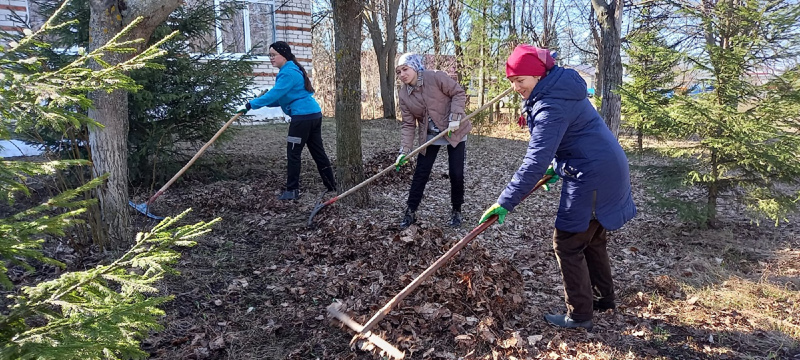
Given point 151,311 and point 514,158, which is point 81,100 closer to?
point 151,311

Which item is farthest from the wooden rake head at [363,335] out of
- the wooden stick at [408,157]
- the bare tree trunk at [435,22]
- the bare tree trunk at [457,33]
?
the bare tree trunk at [435,22]

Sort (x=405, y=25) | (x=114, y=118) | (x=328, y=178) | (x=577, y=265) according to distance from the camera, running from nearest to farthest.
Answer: (x=577, y=265) → (x=114, y=118) → (x=328, y=178) → (x=405, y=25)

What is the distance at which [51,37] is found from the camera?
7.35 meters

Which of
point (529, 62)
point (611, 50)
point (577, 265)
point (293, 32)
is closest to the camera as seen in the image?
point (529, 62)

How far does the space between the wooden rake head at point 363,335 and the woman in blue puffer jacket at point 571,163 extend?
0.97 metres

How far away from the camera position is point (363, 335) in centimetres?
300

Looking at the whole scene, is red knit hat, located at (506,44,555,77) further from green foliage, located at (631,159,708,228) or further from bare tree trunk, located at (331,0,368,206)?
green foliage, located at (631,159,708,228)

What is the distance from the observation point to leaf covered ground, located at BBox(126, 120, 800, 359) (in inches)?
120

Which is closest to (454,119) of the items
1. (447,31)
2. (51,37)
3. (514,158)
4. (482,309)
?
(482,309)

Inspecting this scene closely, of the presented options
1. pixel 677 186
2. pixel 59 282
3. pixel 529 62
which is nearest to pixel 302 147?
pixel 529 62

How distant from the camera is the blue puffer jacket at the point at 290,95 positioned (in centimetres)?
583

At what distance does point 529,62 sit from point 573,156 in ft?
2.07

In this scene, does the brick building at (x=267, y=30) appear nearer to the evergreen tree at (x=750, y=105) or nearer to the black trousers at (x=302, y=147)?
the black trousers at (x=302, y=147)

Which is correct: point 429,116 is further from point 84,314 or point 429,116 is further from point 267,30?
point 267,30
